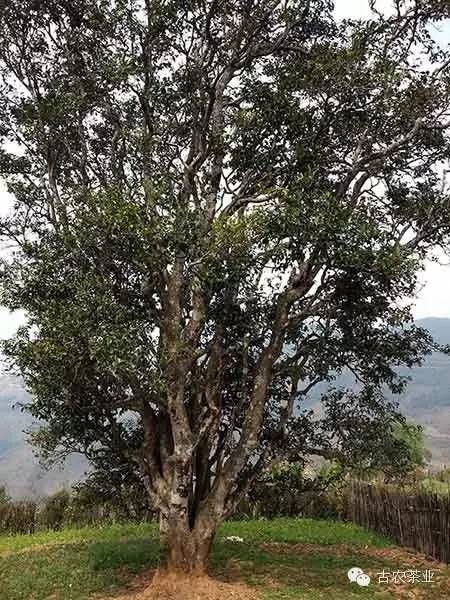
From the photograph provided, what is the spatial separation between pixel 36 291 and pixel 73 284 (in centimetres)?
82

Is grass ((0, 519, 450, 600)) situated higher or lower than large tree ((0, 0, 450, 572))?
lower

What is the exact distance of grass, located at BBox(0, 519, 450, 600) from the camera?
457 inches

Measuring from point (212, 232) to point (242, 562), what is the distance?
7617 mm

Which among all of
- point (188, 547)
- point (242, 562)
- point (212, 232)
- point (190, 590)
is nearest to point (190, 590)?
point (190, 590)

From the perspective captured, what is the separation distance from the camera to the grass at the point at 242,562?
11.6 m

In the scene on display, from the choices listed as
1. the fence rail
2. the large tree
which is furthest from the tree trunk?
the fence rail

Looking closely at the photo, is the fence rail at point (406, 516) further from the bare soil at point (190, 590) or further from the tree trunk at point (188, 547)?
the tree trunk at point (188, 547)

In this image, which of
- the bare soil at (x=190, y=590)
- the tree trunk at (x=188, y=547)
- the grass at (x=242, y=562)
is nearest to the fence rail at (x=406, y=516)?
the grass at (x=242, y=562)

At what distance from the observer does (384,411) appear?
13578 mm

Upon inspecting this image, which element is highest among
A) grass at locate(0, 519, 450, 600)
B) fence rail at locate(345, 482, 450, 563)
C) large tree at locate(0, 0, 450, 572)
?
large tree at locate(0, 0, 450, 572)

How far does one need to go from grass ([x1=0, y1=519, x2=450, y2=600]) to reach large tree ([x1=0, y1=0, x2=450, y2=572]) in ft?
6.26

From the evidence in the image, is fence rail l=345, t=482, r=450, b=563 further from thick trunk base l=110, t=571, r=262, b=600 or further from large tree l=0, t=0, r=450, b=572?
thick trunk base l=110, t=571, r=262, b=600

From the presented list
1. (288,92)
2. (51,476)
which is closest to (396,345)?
(288,92)

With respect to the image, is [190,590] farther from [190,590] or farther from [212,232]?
[212,232]
